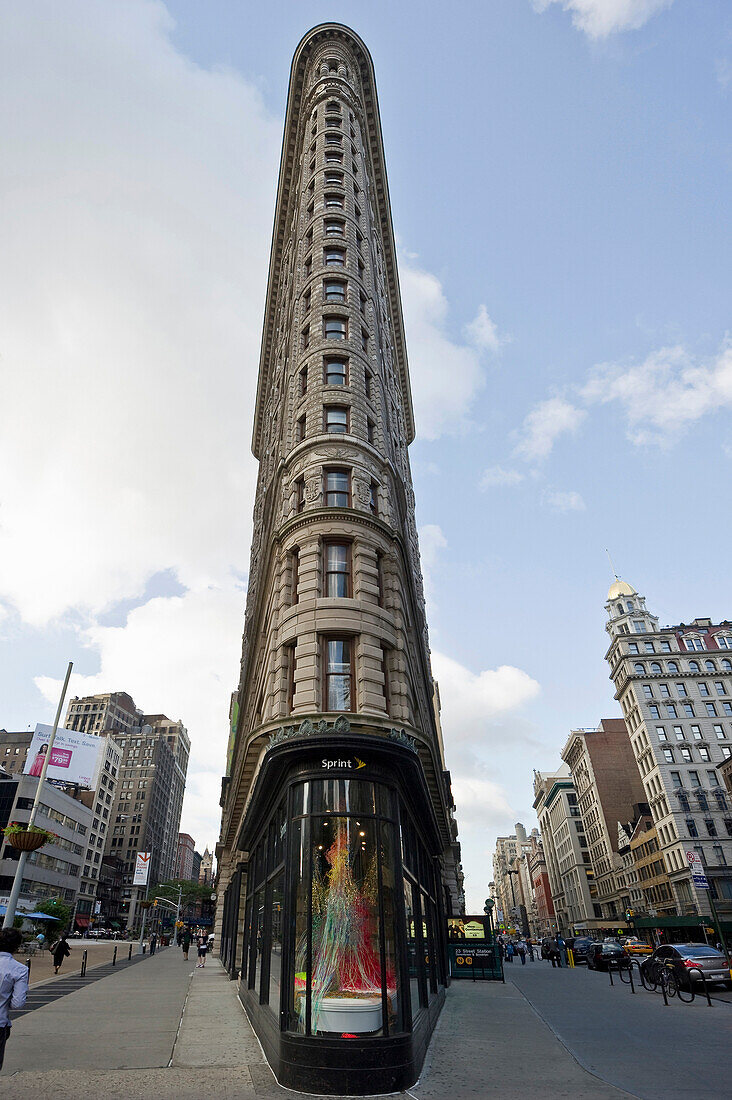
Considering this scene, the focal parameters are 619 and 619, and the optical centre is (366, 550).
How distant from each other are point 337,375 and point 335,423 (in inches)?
102

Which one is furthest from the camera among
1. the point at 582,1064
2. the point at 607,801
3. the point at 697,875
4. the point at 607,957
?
the point at 607,801

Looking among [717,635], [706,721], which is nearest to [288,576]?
[706,721]

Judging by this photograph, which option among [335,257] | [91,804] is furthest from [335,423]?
[91,804]

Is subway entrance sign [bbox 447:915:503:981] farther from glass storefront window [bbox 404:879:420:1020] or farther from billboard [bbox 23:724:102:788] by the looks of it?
billboard [bbox 23:724:102:788]

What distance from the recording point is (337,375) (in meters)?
23.6

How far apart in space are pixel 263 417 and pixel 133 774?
141769 millimetres

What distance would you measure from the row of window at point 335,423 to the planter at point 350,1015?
16.3 m

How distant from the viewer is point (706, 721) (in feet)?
291

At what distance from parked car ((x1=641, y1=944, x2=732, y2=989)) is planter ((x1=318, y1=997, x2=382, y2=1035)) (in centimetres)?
1688

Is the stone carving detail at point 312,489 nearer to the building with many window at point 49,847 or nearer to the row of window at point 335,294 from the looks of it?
the row of window at point 335,294

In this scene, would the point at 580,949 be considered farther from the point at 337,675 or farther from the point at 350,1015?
the point at 350,1015

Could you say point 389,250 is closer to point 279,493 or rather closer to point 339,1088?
point 279,493

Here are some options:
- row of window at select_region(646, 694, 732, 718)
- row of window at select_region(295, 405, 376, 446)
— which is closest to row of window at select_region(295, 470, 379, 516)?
row of window at select_region(295, 405, 376, 446)

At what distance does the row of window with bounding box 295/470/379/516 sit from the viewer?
63.7 ft
